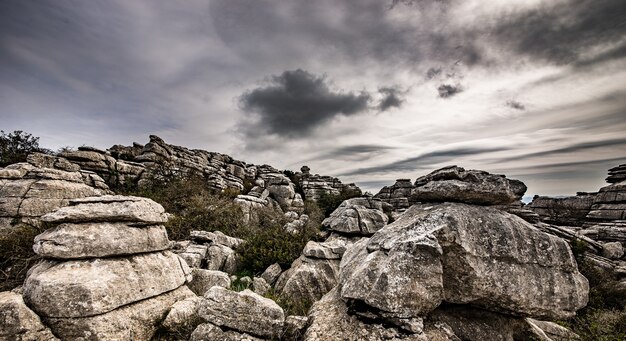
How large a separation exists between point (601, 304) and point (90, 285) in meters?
20.1

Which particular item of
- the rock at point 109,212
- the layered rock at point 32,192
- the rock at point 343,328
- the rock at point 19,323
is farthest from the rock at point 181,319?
the layered rock at point 32,192

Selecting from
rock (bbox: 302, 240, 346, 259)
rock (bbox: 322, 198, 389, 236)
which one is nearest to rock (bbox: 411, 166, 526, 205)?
rock (bbox: 302, 240, 346, 259)

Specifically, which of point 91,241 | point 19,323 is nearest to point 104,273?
point 91,241

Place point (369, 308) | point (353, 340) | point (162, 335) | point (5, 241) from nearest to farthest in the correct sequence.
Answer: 1. point (353, 340)
2. point (369, 308)
3. point (162, 335)
4. point (5, 241)

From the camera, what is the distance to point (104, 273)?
563 centimetres

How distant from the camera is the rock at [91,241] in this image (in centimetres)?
566

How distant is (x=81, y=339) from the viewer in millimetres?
4980

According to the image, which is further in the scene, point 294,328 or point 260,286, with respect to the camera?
point 260,286

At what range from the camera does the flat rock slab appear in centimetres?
503

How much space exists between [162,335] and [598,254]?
27044mm

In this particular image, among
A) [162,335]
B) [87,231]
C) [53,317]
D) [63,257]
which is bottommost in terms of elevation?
[162,335]

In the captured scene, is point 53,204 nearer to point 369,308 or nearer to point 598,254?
point 369,308

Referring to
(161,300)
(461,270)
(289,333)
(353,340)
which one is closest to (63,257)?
(161,300)

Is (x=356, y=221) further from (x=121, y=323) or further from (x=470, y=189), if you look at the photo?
(x=121, y=323)
